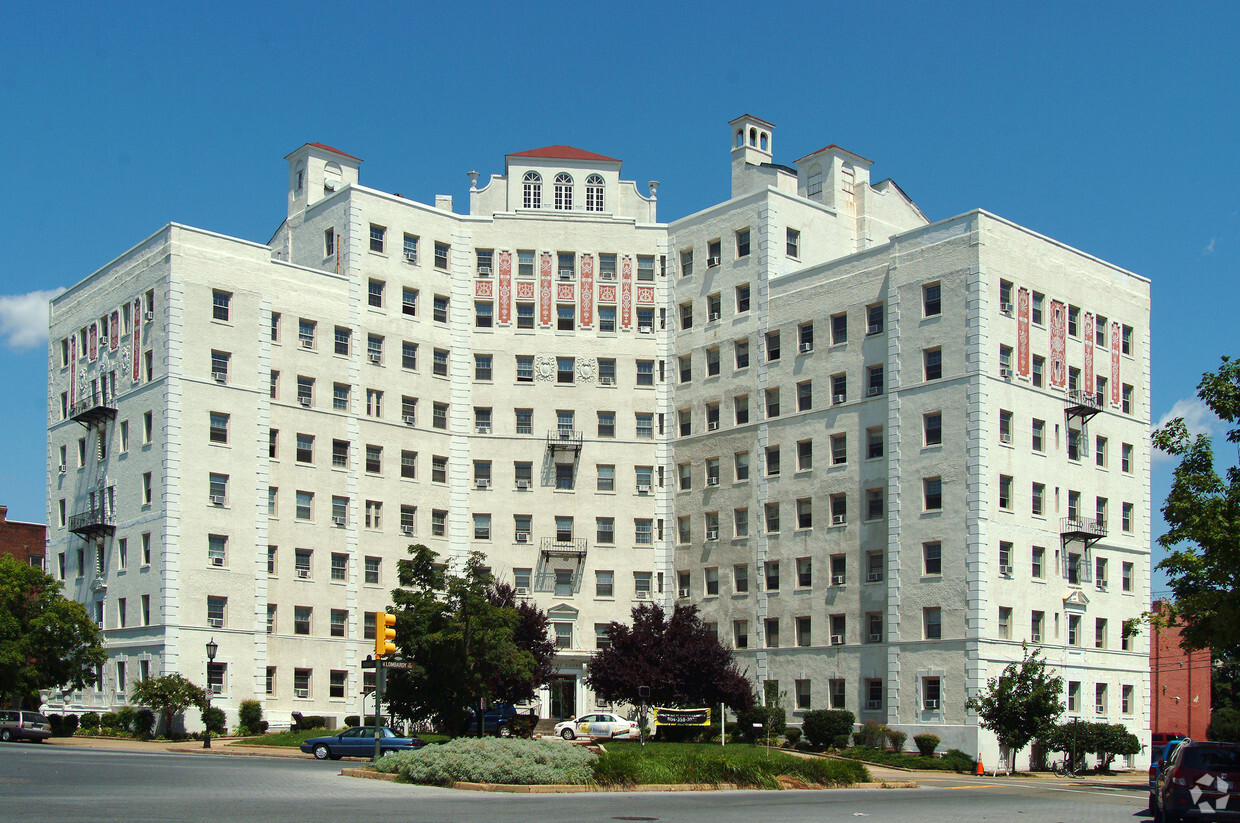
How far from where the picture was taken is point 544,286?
269 feet

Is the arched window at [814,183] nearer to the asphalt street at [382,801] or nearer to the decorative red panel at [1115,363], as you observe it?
the decorative red panel at [1115,363]

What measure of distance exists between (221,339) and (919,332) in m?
36.3

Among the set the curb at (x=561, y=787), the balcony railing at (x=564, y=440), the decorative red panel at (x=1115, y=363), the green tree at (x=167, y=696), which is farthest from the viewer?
the balcony railing at (x=564, y=440)

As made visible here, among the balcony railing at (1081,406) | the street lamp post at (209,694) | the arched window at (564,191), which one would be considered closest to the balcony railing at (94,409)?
the street lamp post at (209,694)

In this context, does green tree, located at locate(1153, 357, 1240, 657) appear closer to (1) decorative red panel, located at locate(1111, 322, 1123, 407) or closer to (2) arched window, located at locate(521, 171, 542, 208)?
(1) decorative red panel, located at locate(1111, 322, 1123, 407)

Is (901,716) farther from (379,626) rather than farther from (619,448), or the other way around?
(379,626)

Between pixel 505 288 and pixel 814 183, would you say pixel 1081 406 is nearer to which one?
pixel 814 183

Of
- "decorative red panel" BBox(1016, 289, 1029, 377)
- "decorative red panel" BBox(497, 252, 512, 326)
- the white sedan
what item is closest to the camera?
"decorative red panel" BBox(1016, 289, 1029, 377)

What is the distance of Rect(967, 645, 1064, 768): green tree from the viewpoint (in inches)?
2331

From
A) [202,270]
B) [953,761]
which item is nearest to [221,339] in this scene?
[202,270]

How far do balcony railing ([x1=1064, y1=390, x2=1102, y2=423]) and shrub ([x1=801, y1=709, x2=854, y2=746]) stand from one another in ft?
63.7

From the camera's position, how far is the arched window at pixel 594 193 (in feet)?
280

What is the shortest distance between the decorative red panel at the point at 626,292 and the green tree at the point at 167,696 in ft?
107

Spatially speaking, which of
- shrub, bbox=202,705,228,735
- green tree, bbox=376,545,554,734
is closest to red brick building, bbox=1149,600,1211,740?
green tree, bbox=376,545,554,734
